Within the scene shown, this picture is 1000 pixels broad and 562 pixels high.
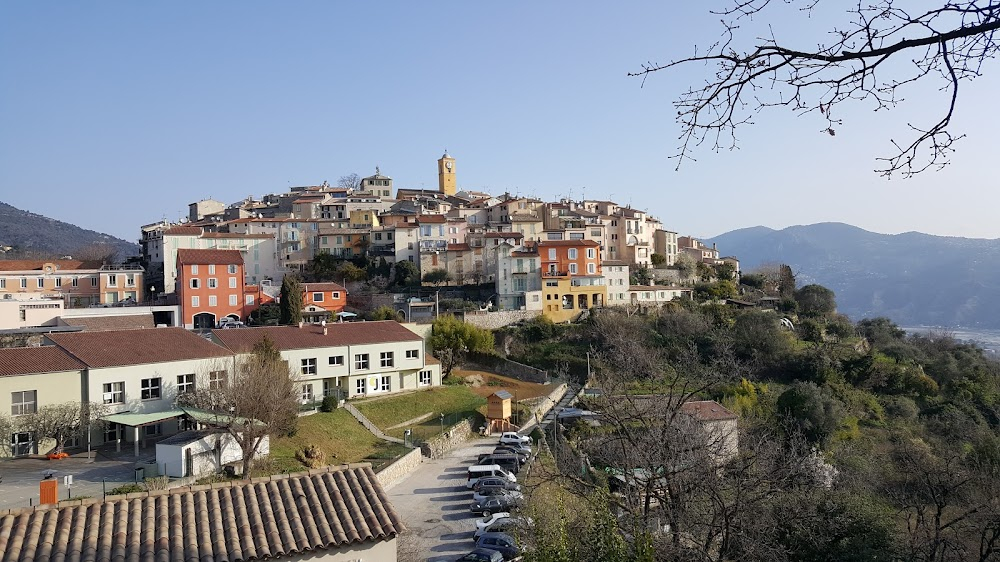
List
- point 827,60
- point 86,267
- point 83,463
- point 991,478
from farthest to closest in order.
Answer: point 86,267 → point 83,463 → point 991,478 → point 827,60

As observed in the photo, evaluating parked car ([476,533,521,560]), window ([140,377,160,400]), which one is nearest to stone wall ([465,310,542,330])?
window ([140,377,160,400])

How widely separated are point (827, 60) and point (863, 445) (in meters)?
27.6

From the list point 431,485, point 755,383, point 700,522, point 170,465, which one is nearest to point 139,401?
point 170,465

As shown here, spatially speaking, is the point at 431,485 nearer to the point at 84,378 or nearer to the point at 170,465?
the point at 170,465

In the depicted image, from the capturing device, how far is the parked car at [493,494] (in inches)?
770

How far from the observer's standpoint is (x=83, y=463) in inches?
781

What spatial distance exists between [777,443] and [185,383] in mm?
20852

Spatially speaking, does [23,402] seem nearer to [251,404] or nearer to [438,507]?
[251,404]

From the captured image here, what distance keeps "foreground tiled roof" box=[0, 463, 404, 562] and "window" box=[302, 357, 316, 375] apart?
2151cm

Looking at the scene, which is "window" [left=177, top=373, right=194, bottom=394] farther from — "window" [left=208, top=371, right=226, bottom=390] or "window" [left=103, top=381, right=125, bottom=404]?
"window" [left=103, top=381, right=125, bottom=404]

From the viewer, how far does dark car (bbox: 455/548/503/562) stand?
1572 cm

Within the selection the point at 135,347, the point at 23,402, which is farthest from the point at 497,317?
the point at 23,402

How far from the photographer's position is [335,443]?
24594 millimetres

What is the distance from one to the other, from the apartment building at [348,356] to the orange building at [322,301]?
10.7 meters
